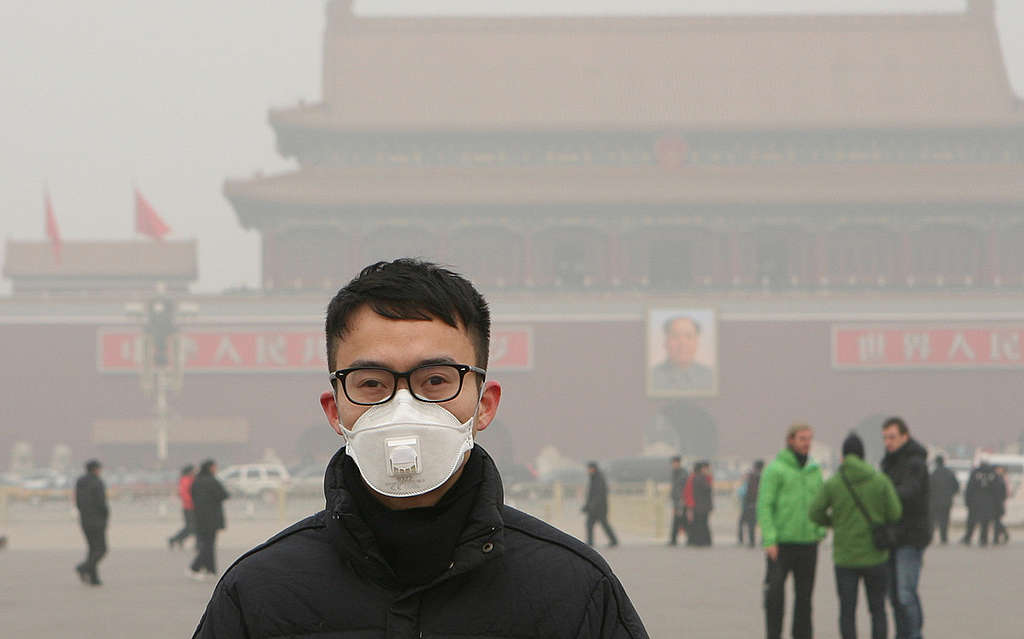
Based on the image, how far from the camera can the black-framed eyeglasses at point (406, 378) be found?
6.45 feet

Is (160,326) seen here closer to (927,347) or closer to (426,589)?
(927,347)

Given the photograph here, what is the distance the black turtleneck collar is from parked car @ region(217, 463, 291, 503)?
27.7m

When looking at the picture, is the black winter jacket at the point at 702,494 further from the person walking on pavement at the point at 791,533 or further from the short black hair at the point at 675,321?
the short black hair at the point at 675,321

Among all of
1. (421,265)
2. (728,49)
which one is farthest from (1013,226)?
(421,265)

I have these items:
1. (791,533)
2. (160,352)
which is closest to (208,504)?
(791,533)

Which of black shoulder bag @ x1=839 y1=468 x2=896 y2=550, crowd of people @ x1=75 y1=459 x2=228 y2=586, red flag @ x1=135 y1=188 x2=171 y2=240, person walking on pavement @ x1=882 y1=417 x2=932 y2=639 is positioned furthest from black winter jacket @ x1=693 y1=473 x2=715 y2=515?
red flag @ x1=135 y1=188 x2=171 y2=240

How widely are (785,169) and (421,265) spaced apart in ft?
120

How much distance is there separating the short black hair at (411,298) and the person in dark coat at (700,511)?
14812 mm

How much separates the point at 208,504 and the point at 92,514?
89cm

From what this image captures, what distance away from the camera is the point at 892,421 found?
7.52 metres

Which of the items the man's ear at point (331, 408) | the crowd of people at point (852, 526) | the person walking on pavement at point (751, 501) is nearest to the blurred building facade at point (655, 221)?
the person walking on pavement at point (751, 501)

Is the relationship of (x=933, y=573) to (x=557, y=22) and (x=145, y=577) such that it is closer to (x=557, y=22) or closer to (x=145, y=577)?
(x=145, y=577)

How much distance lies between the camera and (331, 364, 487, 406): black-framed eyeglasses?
197 centimetres

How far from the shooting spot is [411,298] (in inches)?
78.3
